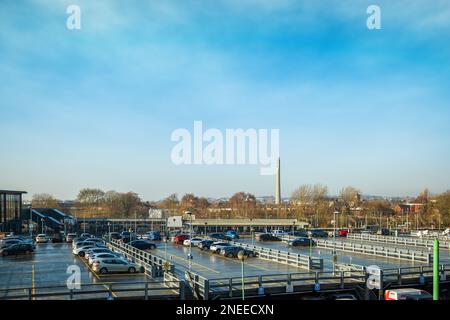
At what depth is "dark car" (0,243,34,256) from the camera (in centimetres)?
3397

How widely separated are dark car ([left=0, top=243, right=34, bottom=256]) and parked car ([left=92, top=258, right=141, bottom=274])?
13.4m

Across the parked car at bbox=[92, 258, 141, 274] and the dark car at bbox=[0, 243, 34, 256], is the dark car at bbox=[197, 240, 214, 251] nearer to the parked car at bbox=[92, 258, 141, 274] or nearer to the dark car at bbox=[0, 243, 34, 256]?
the dark car at bbox=[0, 243, 34, 256]

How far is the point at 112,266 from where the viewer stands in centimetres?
2439

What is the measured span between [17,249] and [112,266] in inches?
579

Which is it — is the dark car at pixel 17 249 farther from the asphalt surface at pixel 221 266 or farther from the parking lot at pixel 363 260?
the parking lot at pixel 363 260

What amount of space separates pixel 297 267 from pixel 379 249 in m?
10.7

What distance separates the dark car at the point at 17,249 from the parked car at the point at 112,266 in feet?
44.0

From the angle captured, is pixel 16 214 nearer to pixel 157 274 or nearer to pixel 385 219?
pixel 157 274

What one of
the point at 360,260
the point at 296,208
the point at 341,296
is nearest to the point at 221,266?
the point at 341,296

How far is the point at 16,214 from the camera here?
2591 inches

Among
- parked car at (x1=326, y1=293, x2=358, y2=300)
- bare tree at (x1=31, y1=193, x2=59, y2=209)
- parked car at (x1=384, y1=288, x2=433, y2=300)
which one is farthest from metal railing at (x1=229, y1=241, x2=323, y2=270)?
bare tree at (x1=31, y1=193, x2=59, y2=209)

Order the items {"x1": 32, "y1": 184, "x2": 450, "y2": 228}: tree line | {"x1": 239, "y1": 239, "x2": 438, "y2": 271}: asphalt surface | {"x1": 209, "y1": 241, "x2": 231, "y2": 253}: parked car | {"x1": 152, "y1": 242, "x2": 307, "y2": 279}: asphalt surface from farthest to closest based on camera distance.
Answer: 1. {"x1": 32, "y1": 184, "x2": 450, "y2": 228}: tree line
2. {"x1": 209, "y1": 241, "x2": 231, "y2": 253}: parked car
3. {"x1": 239, "y1": 239, "x2": 438, "y2": 271}: asphalt surface
4. {"x1": 152, "y1": 242, "x2": 307, "y2": 279}: asphalt surface

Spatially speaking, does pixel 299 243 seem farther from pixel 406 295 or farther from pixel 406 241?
pixel 406 295
